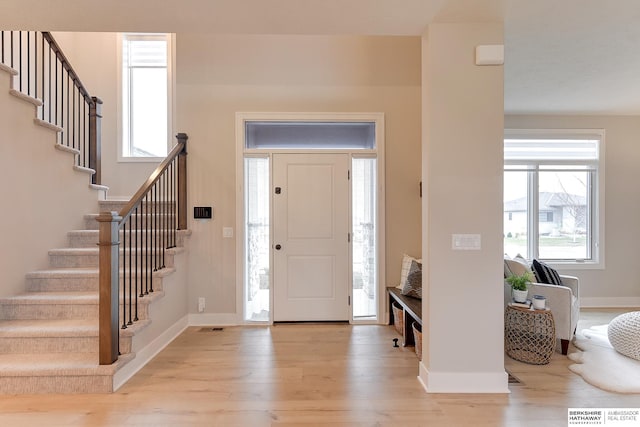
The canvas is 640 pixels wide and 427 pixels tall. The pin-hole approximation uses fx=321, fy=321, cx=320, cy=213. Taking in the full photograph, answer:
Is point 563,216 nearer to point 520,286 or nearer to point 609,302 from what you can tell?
point 609,302

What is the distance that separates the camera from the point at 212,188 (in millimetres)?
3705

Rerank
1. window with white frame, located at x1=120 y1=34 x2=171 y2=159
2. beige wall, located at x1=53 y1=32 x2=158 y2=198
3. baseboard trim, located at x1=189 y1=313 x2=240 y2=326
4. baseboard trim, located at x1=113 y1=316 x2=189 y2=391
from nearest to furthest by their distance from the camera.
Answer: baseboard trim, located at x1=113 y1=316 x2=189 y2=391 → baseboard trim, located at x1=189 y1=313 x2=240 y2=326 → beige wall, located at x1=53 y1=32 x2=158 y2=198 → window with white frame, located at x1=120 y1=34 x2=171 y2=159

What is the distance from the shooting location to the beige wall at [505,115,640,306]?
4395 mm

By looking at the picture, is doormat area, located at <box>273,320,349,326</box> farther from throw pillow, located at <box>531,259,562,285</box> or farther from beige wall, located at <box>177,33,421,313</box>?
throw pillow, located at <box>531,259,562,285</box>

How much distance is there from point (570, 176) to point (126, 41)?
20.9ft

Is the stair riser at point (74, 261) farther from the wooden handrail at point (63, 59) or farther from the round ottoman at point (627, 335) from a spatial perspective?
the round ottoman at point (627, 335)

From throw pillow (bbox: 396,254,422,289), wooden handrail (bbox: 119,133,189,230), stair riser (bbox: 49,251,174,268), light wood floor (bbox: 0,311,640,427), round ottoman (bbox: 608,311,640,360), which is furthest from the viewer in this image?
throw pillow (bbox: 396,254,422,289)

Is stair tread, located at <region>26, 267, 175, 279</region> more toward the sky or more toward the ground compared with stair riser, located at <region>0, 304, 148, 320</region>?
more toward the sky

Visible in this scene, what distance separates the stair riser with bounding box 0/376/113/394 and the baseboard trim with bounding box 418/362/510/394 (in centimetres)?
230

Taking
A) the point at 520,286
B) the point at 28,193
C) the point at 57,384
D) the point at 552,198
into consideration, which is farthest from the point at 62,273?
the point at 552,198

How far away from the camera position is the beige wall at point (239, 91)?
3676 millimetres

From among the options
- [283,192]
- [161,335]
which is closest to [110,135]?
[283,192]

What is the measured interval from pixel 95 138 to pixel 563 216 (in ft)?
20.4

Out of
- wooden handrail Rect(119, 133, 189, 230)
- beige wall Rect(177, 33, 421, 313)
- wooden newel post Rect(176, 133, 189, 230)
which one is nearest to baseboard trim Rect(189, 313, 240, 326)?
beige wall Rect(177, 33, 421, 313)
